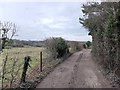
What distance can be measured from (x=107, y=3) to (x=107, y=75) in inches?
178

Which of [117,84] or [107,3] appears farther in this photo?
[107,3]

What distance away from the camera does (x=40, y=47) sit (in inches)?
1275

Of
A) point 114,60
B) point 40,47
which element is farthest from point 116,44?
point 40,47

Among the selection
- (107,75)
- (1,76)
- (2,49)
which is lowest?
(107,75)

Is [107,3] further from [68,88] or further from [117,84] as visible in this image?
[68,88]

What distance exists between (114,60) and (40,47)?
14888 millimetres

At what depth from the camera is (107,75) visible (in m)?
19.6

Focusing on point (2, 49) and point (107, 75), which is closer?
point (2, 49)

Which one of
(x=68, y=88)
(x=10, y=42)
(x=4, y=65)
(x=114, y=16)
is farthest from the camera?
(x=114, y=16)

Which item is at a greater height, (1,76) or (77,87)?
(1,76)

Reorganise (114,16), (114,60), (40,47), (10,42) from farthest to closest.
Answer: (40,47), (114,60), (114,16), (10,42)

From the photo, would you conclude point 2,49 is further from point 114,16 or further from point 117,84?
point 114,16

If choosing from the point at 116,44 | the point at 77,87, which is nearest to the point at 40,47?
the point at 116,44

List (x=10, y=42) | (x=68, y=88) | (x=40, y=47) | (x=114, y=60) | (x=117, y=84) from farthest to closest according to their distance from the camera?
(x=40, y=47) < (x=114, y=60) < (x=117, y=84) < (x=68, y=88) < (x=10, y=42)
